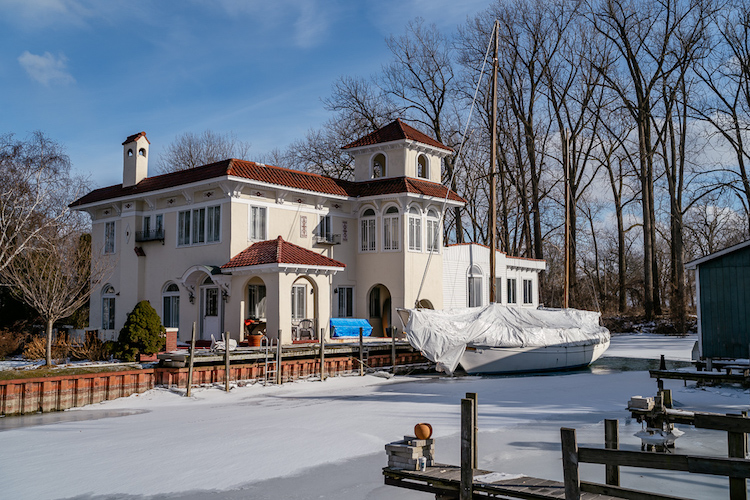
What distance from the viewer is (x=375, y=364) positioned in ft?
86.5

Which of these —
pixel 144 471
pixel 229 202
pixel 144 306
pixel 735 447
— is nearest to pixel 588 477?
pixel 735 447

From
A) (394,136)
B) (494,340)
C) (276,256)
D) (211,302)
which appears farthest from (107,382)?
(394,136)

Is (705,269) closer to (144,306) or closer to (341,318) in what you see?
(341,318)

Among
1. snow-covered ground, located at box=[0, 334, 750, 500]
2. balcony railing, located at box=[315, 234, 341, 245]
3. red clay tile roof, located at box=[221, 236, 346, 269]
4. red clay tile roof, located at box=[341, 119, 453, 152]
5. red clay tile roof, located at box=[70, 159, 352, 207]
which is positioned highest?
red clay tile roof, located at box=[341, 119, 453, 152]

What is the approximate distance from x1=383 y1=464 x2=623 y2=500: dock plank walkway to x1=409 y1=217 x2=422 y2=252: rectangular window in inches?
861

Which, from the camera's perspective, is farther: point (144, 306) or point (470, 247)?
point (470, 247)

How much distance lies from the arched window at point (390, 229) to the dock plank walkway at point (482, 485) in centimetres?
2179

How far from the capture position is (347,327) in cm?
2798

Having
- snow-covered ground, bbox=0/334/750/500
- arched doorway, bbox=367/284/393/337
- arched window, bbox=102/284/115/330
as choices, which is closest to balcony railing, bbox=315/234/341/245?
arched doorway, bbox=367/284/393/337

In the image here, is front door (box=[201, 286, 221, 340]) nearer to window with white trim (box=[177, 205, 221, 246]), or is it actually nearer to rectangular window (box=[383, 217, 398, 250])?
window with white trim (box=[177, 205, 221, 246])

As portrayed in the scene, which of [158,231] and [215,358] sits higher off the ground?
[158,231]

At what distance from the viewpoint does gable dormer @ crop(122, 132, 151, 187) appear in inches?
1214

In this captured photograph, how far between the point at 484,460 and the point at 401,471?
12.5 feet

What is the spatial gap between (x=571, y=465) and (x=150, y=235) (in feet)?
84.5
